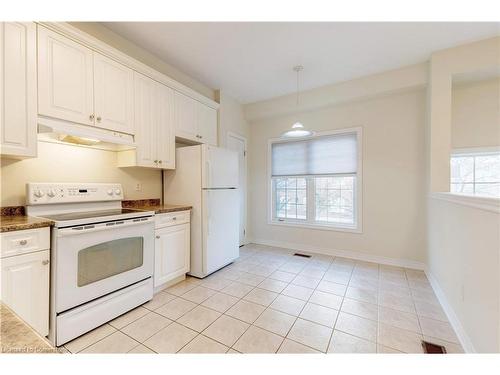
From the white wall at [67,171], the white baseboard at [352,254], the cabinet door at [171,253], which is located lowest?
the white baseboard at [352,254]

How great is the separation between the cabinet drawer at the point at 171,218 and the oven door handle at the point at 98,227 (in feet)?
0.66

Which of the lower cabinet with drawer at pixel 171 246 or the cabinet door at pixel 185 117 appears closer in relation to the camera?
the lower cabinet with drawer at pixel 171 246

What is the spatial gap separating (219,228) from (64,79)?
7.18 feet

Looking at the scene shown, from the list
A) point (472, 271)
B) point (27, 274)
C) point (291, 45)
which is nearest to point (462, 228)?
point (472, 271)

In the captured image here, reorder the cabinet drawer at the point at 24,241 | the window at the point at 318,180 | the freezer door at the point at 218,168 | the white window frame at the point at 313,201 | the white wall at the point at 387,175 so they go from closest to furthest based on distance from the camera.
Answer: the cabinet drawer at the point at 24,241, the freezer door at the point at 218,168, the white wall at the point at 387,175, the white window frame at the point at 313,201, the window at the point at 318,180

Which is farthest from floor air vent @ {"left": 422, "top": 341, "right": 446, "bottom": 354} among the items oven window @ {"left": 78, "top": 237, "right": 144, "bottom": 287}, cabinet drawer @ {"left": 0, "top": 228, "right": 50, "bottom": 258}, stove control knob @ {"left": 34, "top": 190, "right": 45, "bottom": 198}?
stove control knob @ {"left": 34, "top": 190, "right": 45, "bottom": 198}

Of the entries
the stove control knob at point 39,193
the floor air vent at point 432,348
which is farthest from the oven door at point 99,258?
the floor air vent at point 432,348

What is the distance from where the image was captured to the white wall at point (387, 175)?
10.2 feet

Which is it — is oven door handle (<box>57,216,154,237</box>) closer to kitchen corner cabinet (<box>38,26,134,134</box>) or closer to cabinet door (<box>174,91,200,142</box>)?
kitchen corner cabinet (<box>38,26,134,134</box>)

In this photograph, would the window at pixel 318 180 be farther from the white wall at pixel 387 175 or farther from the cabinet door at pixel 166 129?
the cabinet door at pixel 166 129

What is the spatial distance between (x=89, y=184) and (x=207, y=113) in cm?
185

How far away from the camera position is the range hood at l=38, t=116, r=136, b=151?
1.73 m

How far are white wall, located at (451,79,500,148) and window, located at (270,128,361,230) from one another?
1214mm

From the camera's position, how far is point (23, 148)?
161 centimetres
